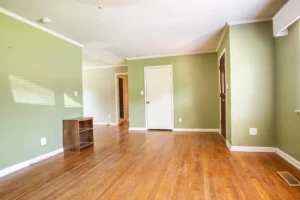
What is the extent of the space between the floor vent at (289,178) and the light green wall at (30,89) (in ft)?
11.9

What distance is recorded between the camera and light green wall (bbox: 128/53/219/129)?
5.14 meters

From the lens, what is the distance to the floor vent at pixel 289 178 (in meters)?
2.01

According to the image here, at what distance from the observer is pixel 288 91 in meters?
2.68

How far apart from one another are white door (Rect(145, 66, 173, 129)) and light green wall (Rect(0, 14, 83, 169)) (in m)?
2.42

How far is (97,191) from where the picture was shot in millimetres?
1968

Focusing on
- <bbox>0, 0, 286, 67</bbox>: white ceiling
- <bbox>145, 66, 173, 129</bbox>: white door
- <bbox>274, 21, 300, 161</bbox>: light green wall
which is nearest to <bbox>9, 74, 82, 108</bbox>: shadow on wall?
<bbox>0, 0, 286, 67</bbox>: white ceiling

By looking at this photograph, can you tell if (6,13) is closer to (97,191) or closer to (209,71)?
(97,191)

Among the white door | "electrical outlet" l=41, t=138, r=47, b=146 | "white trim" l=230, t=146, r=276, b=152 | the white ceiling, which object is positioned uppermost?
the white ceiling

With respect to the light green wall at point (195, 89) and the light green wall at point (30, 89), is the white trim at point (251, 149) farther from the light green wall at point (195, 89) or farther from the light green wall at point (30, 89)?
the light green wall at point (30, 89)

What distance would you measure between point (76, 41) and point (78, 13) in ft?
4.61

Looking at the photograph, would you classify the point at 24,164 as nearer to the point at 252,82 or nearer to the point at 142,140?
the point at 142,140

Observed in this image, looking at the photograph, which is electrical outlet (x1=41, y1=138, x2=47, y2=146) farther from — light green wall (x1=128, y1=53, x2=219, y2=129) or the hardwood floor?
light green wall (x1=128, y1=53, x2=219, y2=129)

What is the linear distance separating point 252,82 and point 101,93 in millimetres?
5353

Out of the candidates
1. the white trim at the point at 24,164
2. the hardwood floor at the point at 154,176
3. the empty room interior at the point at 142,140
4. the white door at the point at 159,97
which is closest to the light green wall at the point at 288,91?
the empty room interior at the point at 142,140
